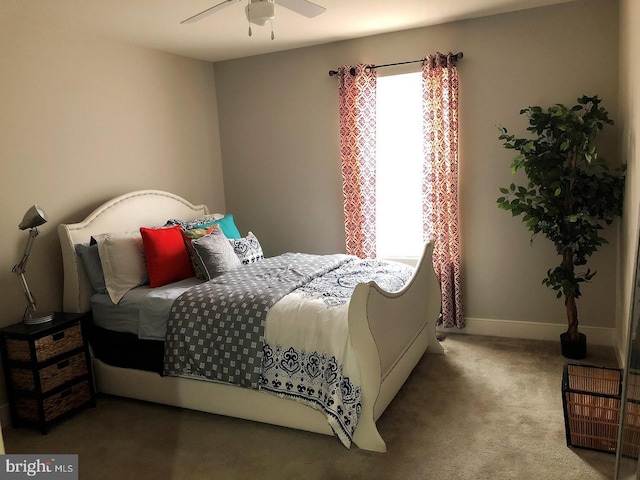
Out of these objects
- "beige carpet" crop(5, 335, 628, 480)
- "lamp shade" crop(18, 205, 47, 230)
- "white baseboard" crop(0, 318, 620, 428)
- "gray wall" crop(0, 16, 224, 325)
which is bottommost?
"beige carpet" crop(5, 335, 628, 480)

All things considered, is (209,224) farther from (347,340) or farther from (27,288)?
(347,340)

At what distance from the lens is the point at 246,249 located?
13.3ft

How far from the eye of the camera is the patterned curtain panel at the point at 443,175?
13.7 feet

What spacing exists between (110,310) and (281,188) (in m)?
2.13

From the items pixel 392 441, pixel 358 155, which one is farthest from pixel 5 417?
pixel 358 155

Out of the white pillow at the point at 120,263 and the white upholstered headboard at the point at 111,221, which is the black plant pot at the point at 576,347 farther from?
the white upholstered headboard at the point at 111,221

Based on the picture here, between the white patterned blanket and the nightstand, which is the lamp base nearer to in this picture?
the nightstand

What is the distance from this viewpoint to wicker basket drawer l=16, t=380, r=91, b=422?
3.06 m

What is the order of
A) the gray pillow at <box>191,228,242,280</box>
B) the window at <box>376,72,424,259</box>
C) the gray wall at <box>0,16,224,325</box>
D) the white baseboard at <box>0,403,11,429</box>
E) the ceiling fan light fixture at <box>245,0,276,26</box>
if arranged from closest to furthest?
the ceiling fan light fixture at <box>245,0,276,26</box> < the white baseboard at <box>0,403,11,429</box> < the gray wall at <box>0,16,224,325</box> < the gray pillow at <box>191,228,242,280</box> < the window at <box>376,72,424,259</box>

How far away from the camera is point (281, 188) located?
16.5ft

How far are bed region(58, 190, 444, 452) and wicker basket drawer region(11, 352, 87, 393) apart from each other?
0.87 feet

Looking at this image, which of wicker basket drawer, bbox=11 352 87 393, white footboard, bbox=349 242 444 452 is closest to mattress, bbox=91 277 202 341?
wicker basket drawer, bbox=11 352 87 393

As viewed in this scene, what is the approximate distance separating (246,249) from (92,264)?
43.6 inches

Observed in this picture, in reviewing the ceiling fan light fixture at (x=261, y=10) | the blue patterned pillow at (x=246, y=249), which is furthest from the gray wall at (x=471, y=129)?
the ceiling fan light fixture at (x=261, y=10)
